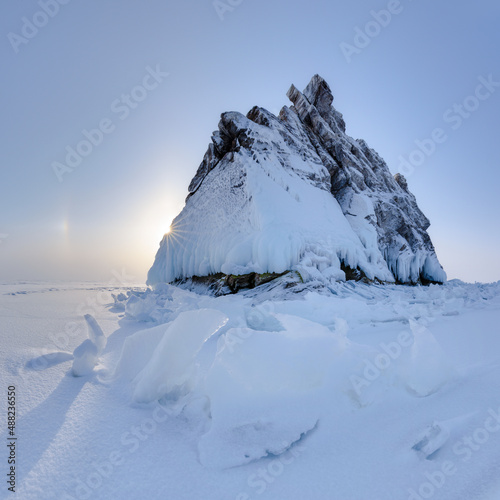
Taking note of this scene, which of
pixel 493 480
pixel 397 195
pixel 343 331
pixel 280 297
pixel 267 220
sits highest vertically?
pixel 397 195

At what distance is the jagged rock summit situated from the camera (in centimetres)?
699

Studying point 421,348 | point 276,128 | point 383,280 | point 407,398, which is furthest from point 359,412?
point 276,128

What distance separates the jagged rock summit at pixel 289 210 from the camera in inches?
275

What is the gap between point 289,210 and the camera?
7.69 metres

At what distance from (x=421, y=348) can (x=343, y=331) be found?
2.21ft

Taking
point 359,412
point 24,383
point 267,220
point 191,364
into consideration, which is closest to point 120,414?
point 191,364

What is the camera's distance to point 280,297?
17.1 ft

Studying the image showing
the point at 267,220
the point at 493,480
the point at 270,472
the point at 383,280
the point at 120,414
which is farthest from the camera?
the point at 383,280

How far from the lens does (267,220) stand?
6.99 meters

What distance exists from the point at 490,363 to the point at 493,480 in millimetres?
1045

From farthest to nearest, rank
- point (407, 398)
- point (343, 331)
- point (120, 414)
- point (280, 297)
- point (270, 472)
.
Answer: point (280, 297) → point (343, 331) → point (407, 398) → point (120, 414) → point (270, 472)

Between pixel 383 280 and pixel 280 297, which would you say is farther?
pixel 383 280

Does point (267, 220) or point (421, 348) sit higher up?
point (267, 220)

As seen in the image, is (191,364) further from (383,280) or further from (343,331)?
(383,280)
